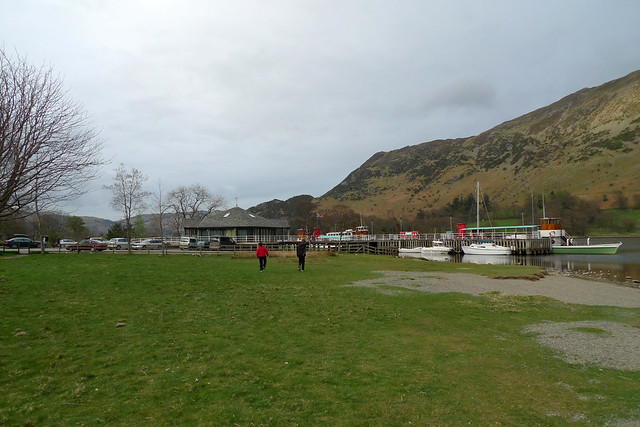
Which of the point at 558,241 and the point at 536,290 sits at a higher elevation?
the point at 536,290

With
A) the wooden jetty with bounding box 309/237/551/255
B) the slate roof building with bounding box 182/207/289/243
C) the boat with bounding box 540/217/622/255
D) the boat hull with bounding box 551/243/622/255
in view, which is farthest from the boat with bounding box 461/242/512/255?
the slate roof building with bounding box 182/207/289/243

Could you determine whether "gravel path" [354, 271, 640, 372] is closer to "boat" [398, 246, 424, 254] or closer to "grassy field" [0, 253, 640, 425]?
"grassy field" [0, 253, 640, 425]

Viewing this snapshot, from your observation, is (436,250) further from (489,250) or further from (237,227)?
(237,227)

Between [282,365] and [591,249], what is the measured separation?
234 ft

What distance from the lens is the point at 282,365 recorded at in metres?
6.92

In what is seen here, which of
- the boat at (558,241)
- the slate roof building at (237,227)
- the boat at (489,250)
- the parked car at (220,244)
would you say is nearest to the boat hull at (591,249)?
the boat at (558,241)

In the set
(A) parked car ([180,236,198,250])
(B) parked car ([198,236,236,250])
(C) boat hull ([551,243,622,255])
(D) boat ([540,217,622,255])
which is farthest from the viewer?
(D) boat ([540,217,622,255])

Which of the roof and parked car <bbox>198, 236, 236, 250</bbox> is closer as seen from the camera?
parked car <bbox>198, 236, 236, 250</bbox>

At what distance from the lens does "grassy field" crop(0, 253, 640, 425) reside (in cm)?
512

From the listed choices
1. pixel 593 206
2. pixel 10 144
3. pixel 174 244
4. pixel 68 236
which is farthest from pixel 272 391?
pixel 593 206

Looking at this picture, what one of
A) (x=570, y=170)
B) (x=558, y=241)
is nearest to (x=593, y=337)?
(x=558, y=241)

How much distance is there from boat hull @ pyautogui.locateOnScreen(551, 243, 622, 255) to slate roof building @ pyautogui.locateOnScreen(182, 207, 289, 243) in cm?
5088

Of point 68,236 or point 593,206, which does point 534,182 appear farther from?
point 68,236

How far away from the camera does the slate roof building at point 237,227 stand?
6350cm
